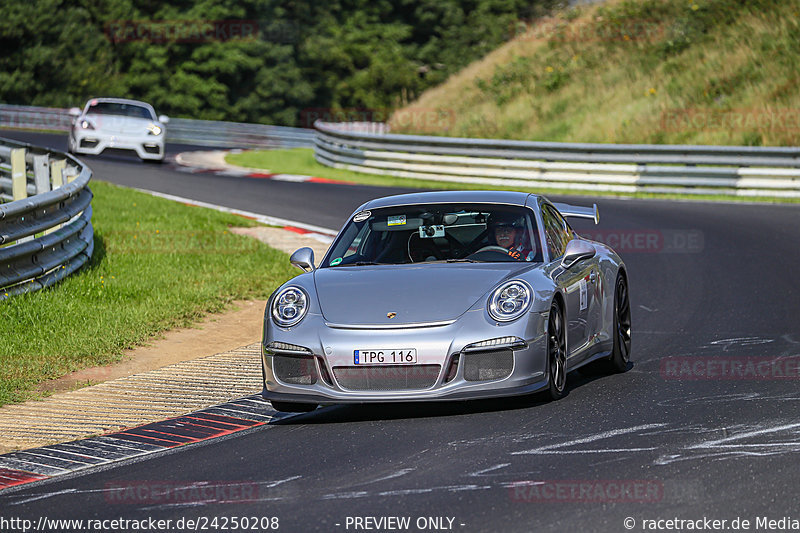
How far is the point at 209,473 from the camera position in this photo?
6145mm

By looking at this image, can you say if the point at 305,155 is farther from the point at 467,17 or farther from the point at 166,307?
the point at 467,17

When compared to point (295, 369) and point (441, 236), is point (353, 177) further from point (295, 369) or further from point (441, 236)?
point (295, 369)

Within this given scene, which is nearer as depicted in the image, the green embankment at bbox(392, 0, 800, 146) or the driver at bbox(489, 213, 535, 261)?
the driver at bbox(489, 213, 535, 261)

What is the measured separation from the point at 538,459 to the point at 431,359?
112cm

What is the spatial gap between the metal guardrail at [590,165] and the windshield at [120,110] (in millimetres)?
5077

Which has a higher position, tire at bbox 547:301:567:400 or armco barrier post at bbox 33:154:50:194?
tire at bbox 547:301:567:400

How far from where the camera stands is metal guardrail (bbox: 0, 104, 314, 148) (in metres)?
45.2

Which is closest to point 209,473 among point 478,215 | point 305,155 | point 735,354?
point 478,215

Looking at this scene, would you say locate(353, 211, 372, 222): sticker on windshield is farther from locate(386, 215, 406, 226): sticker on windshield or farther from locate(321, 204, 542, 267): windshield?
locate(386, 215, 406, 226): sticker on windshield

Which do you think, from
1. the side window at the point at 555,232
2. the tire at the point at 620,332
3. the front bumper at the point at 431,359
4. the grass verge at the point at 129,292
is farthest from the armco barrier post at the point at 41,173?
the front bumper at the point at 431,359

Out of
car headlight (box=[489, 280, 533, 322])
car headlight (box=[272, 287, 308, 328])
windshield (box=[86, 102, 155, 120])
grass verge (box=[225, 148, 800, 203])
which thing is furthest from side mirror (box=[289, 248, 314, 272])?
windshield (box=[86, 102, 155, 120])

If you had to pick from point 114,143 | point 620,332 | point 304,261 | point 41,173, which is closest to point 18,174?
point 41,173

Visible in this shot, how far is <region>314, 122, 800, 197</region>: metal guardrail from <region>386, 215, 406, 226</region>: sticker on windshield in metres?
15.5

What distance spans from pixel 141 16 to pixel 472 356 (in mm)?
61752
